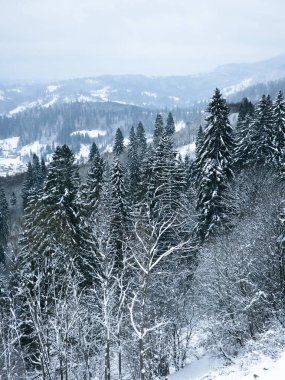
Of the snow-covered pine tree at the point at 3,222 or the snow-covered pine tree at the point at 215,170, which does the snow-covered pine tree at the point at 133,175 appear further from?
the snow-covered pine tree at the point at 3,222

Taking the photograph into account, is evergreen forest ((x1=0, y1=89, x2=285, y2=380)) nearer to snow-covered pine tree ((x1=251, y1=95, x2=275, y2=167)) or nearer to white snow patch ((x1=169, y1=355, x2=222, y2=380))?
snow-covered pine tree ((x1=251, y1=95, x2=275, y2=167))

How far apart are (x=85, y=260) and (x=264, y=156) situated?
2149 centimetres

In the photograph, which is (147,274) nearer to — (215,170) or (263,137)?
(215,170)

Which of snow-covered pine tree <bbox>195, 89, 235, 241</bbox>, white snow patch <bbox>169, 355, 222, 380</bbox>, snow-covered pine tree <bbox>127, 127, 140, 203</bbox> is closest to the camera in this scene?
white snow patch <bbox>169, 355, 222, 380</bbox>

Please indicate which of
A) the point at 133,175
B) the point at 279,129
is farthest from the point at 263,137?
the point at 133,175

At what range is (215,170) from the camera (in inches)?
1251

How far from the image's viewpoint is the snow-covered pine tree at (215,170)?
31.6m

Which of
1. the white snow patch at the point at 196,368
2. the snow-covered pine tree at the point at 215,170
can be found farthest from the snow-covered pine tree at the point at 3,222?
the white snow patch at the point at 196,368

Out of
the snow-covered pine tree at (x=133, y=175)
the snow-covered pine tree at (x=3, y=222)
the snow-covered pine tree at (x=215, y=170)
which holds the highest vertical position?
the snow-covered pine tree at (x=215, y=170)

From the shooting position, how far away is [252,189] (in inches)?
1350

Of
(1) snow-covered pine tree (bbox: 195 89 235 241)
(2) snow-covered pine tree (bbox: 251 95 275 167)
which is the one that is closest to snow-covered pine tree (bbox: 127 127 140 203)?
(1) snow-covered pine tree (bbox: 195 89 235 241)

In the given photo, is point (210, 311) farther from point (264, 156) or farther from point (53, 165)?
point (264, 156)

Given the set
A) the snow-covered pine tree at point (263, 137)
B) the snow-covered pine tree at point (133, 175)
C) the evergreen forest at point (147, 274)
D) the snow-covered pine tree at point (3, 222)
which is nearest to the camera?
the evergreen forest at point (147, 274)

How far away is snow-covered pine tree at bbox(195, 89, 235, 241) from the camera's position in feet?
104
